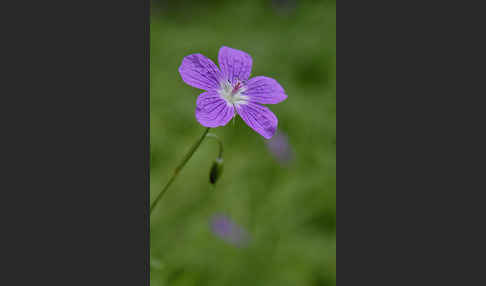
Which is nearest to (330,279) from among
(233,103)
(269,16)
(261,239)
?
(261,239)

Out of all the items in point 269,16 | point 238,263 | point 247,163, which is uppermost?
point 269,16

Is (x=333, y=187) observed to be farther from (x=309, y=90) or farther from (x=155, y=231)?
(x=155, y=231)

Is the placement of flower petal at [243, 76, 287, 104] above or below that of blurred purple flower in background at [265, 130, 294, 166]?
above

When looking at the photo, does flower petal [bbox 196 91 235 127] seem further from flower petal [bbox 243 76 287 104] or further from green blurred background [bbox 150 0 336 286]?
green blurred background [bbox 150 0 336 286]

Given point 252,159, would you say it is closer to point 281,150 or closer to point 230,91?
point 281,150

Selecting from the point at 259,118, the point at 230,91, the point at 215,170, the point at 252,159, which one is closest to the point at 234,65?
the point at 230,91

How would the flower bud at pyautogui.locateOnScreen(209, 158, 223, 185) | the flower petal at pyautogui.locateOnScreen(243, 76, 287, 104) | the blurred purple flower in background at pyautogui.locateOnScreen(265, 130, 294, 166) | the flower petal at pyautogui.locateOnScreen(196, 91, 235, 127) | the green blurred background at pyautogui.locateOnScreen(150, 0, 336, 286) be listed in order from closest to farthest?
1. the flower petal at pyautogui.locateOnScreen(196, 91, 235, 127)
2. the flower petal at pyautogui.locateOnScreen(243, 76, 287, 104)
3. the flower bud at pyautogui.locateOnScreen(209, 158, 223, 185)
4. the green blurred background at pyautogui.locateOnScreen(150, 0, 336, 286)
5. the blurred purple flower in background at pyautogui.locateOnScreen(265, 130, 294, 166)

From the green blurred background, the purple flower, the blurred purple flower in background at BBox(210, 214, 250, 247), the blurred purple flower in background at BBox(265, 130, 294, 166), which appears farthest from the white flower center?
the blurred purple flower in background at BBox(265, 130, 294, 166)

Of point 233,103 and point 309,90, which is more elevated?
point 233,103
